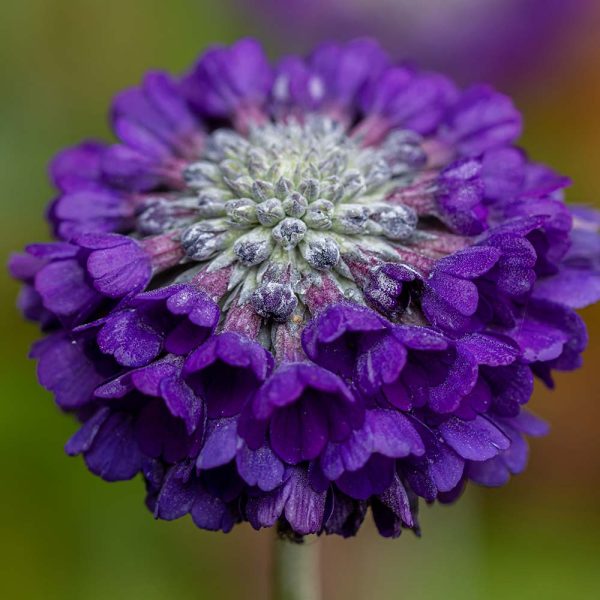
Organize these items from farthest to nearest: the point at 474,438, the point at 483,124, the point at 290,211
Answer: the point at 483,124 → the point at 290,211 → the point at 474,438

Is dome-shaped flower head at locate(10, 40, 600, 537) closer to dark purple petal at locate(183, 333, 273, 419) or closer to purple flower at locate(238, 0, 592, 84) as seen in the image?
dark purple petal at locate(183, 333, 273, 419)

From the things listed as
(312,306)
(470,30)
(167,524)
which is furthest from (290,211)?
(470,30)

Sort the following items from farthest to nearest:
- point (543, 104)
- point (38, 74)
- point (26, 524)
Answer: point (543, 104) < point (38, 74) < point (26, 524)

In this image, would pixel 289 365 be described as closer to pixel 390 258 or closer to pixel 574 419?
pixel 390 258

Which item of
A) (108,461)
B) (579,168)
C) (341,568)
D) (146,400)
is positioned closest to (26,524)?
(341,568)

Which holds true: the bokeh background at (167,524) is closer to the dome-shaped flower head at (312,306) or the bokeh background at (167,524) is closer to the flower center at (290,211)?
the dome-shaped flower head at (312,306)

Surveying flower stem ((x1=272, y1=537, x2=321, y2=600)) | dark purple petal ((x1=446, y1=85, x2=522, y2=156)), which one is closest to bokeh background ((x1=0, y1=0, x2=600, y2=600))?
flower stem ((x1=272, y1=537, x2=321, y2=600))

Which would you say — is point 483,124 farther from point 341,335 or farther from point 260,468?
point 260,468
